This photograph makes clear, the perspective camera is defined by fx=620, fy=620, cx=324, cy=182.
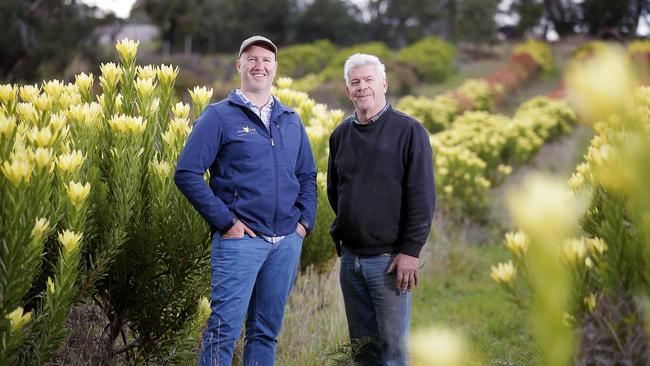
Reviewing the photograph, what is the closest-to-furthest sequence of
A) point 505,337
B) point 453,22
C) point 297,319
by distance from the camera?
point 297,319 → point 505,337 → point 453,22

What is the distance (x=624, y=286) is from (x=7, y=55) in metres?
19.7

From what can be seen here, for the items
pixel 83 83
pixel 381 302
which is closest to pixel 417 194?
pixel 381 302

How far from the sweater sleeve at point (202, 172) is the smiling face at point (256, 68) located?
0.28m

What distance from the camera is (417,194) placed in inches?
122

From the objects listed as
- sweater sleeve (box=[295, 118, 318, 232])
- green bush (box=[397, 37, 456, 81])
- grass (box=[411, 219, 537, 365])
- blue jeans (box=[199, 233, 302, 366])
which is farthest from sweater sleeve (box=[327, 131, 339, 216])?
green bush (box=[397, 37, 456, 81])

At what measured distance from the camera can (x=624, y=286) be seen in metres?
1.50

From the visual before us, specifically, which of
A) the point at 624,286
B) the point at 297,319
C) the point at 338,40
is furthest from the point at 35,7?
the point at 338,40

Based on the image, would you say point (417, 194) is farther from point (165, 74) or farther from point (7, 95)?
point (7, 95)

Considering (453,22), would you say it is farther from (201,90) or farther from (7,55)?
(201,90)

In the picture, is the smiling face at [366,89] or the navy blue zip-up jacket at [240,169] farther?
the smiling face at [366,89]

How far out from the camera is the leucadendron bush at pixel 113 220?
2500 millimetres

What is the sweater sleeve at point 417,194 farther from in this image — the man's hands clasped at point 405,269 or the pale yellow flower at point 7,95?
the pale yellow flower at point 7,95

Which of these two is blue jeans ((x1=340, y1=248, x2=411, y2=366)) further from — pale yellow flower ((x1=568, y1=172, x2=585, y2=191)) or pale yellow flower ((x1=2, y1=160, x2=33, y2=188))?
pale yellow flower ((x1=2, y1=160, x2=33, y2=188))

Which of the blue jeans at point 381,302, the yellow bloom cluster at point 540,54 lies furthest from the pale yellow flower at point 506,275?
the yellow bloom cluster at point 540,54
